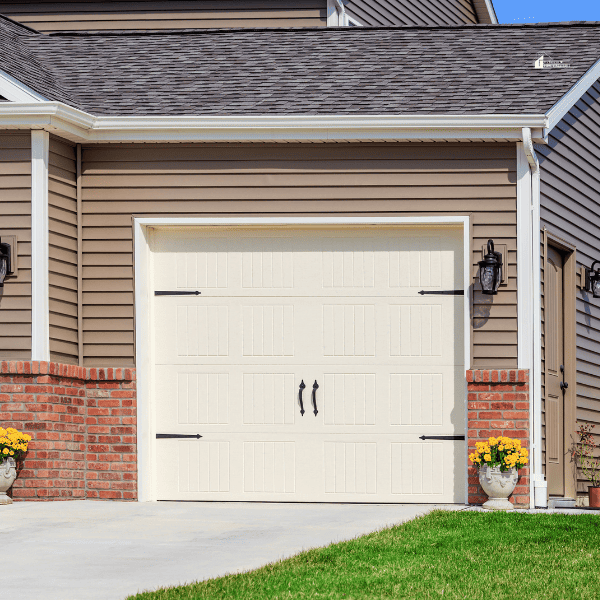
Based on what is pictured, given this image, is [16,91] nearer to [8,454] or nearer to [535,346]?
[8,454]

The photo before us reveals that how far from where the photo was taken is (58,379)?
8867 mm

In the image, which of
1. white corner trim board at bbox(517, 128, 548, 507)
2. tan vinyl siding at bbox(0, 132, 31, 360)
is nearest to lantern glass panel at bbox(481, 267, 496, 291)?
white corner trim board at bbox(517, 128, 548, 507)

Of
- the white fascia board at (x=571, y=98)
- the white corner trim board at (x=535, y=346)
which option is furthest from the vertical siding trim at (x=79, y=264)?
the white fascia board at (x=571, y=98)

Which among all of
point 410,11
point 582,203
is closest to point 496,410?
point 582,203

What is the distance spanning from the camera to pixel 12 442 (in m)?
8.53

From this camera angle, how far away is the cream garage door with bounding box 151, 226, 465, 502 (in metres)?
9.13

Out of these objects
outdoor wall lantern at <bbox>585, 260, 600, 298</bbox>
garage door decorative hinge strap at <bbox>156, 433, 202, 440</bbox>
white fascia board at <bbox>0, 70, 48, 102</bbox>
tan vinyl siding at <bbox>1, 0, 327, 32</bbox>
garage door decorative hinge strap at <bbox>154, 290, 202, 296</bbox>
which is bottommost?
garage door decorative hinge strap at <bbox>156, 433, 202, 440</bbox>

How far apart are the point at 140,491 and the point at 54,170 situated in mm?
2797

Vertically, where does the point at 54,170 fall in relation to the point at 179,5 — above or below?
below

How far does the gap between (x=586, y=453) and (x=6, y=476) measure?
538cm

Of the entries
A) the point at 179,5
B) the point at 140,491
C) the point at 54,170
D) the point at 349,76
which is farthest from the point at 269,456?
the point at 179,5

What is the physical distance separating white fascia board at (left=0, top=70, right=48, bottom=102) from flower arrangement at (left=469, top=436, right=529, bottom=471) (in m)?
4.58

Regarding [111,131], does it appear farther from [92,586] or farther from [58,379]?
[92,586]

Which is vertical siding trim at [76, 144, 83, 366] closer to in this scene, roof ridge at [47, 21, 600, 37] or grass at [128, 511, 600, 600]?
roof ridge at [47, 21, 600, 37]
